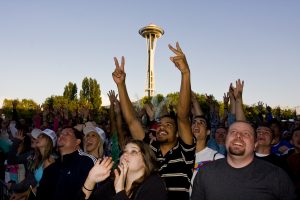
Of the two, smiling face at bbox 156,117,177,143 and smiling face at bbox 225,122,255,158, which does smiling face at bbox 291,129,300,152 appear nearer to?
smiling face at bbox 225,122,255,158

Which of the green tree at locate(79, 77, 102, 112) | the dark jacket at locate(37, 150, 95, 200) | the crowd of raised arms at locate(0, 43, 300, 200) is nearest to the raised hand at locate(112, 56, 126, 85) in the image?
the crowd of raised arms at locate(0, 43, 300, 200)

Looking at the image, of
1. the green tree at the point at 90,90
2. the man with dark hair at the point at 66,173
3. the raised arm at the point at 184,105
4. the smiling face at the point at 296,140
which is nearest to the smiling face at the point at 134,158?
the raised arm at the point at 184,105

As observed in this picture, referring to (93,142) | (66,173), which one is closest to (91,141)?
(93,142)

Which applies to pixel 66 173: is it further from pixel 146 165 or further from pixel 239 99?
pixel 239 99

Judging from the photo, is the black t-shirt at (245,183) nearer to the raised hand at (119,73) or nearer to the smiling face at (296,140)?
the raised hand at (119,73)

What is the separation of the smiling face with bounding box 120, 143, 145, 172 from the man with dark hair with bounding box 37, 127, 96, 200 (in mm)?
968

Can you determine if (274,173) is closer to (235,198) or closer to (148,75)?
(235,198)

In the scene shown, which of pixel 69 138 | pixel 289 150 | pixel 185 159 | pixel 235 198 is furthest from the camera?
pixel 289 150

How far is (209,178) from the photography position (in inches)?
128

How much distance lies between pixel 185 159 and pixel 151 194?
98 cm

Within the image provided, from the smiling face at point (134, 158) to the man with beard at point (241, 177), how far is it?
649 millimetres

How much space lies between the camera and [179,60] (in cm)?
416

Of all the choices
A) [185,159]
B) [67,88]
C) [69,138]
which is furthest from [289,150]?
[67,88]

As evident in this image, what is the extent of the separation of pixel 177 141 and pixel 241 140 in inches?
36.7
